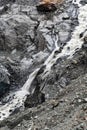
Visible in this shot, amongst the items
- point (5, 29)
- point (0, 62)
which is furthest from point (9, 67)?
point (5, 29)

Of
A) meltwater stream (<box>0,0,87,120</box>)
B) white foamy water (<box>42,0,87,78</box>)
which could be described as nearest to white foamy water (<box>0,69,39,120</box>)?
meltwater stream (<box>0,0,87,120</box>)

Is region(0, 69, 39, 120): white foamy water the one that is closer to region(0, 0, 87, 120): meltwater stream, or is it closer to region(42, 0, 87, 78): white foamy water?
region(0, 0, 87, 120): meltwater stream

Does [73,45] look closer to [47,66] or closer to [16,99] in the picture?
[47,66]

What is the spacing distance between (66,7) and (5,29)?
7.85m

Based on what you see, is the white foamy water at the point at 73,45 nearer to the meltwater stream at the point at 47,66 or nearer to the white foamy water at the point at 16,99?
the meltwater stream at the point at 47,66

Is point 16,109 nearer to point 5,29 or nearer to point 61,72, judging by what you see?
point 61,72

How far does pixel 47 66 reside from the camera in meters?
30.7

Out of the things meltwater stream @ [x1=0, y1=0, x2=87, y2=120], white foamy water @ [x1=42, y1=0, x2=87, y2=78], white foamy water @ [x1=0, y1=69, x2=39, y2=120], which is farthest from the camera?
white foamy water @ [x1=42, y1=0, x2=87, y2=78]

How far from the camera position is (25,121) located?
65.5ft

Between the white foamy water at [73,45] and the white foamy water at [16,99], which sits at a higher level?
the white foamy water at [73,45]

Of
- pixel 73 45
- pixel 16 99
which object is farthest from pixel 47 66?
pixel 16 99

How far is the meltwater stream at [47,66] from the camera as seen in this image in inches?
1075

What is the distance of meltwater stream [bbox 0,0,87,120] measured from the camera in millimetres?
27297

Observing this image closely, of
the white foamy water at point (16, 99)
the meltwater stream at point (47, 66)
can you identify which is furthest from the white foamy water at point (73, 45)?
the white foamy water at point (16, 99)
